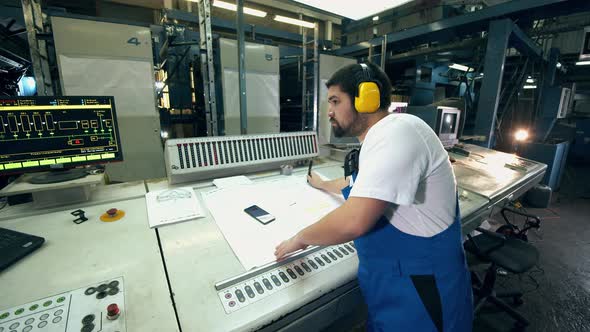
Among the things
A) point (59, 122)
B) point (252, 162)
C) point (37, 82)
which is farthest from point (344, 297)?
point (37, 82)

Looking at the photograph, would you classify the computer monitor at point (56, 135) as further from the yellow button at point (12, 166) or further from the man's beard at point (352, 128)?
the man's beard at point (352, 128)

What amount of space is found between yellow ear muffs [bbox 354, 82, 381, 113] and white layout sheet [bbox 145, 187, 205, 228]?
0.71m

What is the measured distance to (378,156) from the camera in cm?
62

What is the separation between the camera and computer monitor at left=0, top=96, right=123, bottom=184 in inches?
35.0

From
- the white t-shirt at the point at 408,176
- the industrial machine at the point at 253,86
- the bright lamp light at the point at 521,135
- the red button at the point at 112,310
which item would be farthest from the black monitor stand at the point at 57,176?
the bright lamp light at the point at 521,135

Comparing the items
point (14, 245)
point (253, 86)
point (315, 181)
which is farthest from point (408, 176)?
point (253, 86)

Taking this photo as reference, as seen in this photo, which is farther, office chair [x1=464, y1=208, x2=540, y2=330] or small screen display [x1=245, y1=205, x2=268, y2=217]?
office chair [x1=464, y1=208, x2=540, y2=330]

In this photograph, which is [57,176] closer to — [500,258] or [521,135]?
[500,258]

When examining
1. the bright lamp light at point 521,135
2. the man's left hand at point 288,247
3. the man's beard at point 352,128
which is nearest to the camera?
the man's left hand at point 288,247

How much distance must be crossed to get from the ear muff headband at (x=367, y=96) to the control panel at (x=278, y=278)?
46 cm

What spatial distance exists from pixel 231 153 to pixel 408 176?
3.23 ft

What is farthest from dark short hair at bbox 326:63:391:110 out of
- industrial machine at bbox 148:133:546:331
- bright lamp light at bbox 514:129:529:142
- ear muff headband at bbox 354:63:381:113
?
bright lamp light at bbox 514:129:529:142

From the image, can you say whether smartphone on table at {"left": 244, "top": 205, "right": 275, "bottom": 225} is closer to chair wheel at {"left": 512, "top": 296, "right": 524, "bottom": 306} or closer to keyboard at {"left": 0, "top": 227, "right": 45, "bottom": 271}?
keyboard at {"left": 0, "top": 227, "right": 45, "bottom": 271}

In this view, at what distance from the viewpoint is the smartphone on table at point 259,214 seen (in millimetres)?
921
